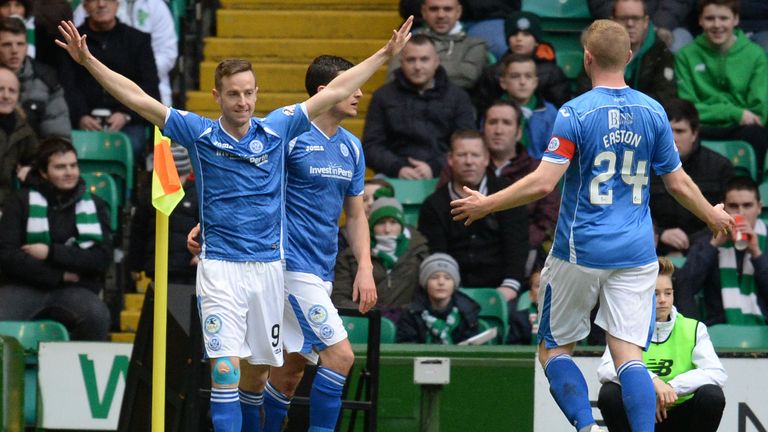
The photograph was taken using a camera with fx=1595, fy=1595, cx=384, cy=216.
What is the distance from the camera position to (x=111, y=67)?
1250cm

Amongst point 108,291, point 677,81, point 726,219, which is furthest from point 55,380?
point 677,81

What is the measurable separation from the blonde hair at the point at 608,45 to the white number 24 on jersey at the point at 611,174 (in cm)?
42

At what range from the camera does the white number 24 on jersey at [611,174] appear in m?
7.33

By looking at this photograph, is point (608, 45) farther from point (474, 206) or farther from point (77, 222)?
point (77, 222)

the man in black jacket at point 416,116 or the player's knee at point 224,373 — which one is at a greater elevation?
the man in black jacket at point 416,116

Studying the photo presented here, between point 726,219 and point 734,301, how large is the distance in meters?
3.41

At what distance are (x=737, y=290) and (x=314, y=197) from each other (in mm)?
3915

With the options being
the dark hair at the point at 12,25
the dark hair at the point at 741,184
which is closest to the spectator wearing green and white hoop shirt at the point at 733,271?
the dark hair at the point at 741,184

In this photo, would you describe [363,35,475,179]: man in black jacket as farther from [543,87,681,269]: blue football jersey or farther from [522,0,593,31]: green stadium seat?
[543,87,681,269]: blue football jersey

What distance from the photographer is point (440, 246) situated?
10945 mm

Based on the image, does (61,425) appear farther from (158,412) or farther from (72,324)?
(158,412)

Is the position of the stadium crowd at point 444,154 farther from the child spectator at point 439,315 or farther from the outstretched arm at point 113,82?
the outstretched arm at point 113,82

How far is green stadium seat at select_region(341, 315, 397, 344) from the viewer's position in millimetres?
10047

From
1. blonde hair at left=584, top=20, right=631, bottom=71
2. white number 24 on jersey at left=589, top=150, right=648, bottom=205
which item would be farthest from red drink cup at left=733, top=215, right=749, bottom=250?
blonde hair at left=584, top=20, right=631, bottom=71
